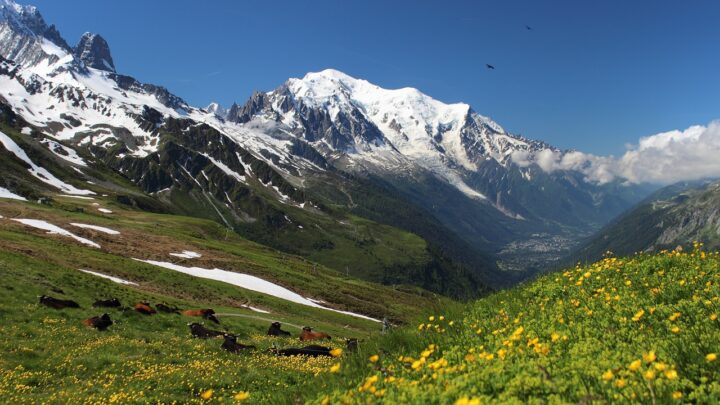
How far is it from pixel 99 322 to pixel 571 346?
89.5 feet

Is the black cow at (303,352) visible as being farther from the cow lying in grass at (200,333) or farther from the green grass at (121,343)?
the cow lying in grass at (200,333)

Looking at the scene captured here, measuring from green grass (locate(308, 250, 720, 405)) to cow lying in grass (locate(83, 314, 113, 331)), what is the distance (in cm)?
2240

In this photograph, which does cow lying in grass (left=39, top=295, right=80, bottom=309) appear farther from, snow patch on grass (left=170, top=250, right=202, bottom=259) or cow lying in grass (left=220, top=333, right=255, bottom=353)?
snow patch on grass (left=170, top=250, right=202, bottom=259)

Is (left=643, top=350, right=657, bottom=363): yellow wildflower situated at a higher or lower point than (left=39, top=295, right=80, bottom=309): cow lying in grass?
higher

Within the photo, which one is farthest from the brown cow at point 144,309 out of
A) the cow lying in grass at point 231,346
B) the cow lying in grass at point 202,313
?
the cow lying in grass at point 231,346

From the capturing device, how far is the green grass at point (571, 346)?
6.60 m

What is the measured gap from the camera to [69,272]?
45.1 m

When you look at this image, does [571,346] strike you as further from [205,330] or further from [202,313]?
[202,313]

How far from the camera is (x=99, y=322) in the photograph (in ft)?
92.5

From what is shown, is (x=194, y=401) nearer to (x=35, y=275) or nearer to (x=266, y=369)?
(x=266, y=369)

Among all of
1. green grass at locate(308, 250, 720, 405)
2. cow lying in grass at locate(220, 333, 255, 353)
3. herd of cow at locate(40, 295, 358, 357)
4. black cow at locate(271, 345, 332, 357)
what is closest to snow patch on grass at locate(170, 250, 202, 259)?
herd of cow at locate(40, 295, 358, 357)

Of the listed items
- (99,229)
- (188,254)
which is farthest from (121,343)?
(99,229)

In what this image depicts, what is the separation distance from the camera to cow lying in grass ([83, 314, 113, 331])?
27975 millimetres

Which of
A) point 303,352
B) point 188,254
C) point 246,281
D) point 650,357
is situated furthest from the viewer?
point 188,254
